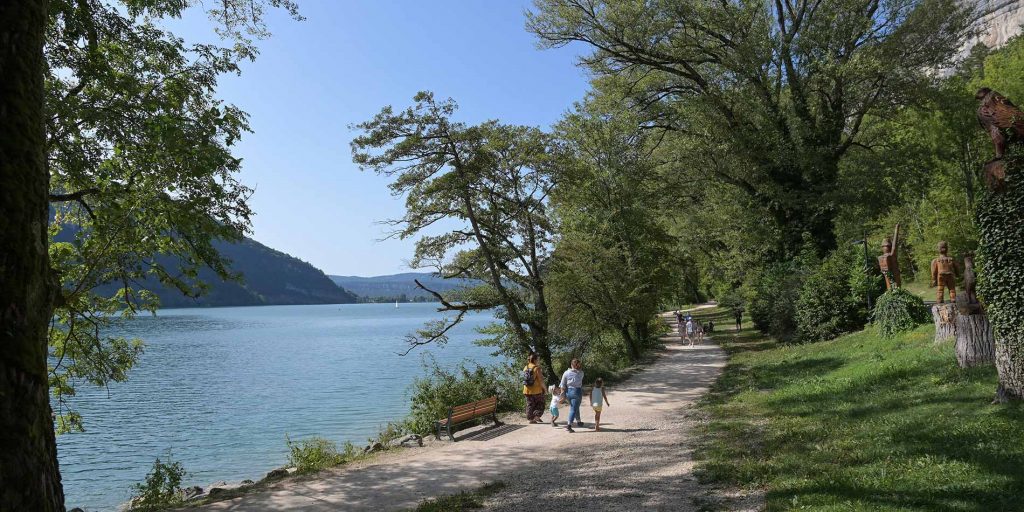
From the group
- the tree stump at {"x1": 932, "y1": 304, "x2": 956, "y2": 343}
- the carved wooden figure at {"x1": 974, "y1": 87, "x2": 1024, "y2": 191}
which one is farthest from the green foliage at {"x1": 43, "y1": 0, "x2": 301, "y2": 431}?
the tree stump at {"x1": 932, "y1": 304, "x2": 956, "y2": 343}

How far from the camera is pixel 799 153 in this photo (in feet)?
77.6

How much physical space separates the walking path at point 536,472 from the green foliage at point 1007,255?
4931 millimetres

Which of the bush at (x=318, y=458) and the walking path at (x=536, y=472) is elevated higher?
the walking path at (x=536, y=472)

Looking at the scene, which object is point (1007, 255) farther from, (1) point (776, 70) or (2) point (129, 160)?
(1) point (776, 70)

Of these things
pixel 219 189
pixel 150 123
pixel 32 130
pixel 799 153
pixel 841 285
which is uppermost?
pixel 799 153

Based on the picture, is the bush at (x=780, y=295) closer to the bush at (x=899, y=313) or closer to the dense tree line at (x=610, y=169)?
the dense tree line at (x=610, y=169)

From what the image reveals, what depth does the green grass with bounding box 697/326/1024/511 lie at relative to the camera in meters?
5.95

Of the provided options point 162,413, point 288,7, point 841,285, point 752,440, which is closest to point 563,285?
point 841,285

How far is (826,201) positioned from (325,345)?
5279cm

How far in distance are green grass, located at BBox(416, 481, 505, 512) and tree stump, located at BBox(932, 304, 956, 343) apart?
1065cm

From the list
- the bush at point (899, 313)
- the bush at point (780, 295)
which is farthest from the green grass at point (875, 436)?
the bush at point (780, 295)

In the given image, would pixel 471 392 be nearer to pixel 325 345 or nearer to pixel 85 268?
pixel 85 268

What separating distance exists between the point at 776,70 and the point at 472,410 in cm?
2085

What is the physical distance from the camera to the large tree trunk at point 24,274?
3.65m
